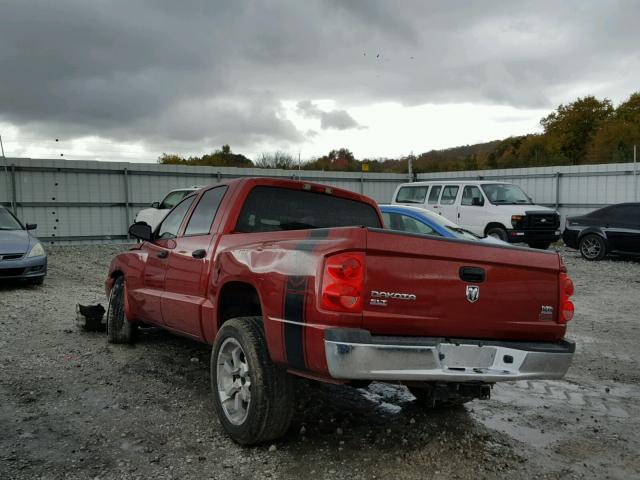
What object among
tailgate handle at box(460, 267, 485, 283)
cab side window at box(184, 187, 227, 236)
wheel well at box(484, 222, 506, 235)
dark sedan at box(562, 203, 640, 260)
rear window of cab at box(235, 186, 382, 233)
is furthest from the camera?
wheel well at box(484, 222, 506, 235)

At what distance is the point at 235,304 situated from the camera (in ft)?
13.9

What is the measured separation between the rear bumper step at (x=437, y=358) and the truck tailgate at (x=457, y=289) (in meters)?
0.08

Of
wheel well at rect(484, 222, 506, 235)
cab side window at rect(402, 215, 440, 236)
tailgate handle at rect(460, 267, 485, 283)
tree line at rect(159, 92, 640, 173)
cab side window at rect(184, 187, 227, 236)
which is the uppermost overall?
tree line at rect(159, 92, 640, 173)

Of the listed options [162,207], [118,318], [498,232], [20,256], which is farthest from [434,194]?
[118,318]

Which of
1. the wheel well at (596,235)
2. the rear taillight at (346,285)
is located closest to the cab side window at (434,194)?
the wheel well at (596,235)

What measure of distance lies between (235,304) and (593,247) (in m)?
→ 13.2

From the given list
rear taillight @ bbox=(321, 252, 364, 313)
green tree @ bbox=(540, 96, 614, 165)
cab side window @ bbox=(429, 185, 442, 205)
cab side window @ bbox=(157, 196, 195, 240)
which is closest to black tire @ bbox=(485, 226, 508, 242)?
cab side window @ bbox=(429, 185, 442, 205)

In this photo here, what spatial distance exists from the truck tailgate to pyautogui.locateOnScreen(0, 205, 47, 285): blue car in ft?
27.4

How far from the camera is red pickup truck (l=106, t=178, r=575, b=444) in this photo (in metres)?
3.07

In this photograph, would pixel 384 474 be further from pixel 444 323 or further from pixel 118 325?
pixel 118 325

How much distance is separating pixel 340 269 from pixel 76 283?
9358 millimetres

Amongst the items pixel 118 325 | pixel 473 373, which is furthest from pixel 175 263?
pixel 473 373

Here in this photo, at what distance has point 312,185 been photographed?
4812 mm

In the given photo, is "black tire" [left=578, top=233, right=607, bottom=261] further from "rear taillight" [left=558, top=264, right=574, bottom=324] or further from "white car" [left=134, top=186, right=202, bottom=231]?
"rear taillight" [left=558, top=264, right=574, bottom=324]
